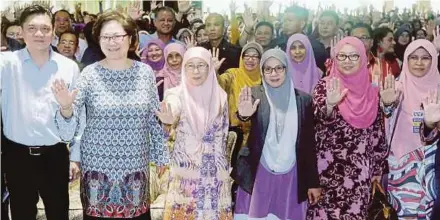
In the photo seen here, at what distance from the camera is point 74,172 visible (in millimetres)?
2154

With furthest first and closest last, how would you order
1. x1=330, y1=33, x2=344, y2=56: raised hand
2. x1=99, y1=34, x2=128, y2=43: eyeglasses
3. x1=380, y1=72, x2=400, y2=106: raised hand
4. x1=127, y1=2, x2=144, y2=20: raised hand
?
x1=127, y1=2, x2=144, y2=20: raised hand, x1=330, y1=33, x2=344, y2=56: raised hand, x1=380, y1=72, x2=400, y2=106: raised hand, x1=99, y1=34, x2=128, y2=43: eyeglasses

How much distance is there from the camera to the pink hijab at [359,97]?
2293 millimetres

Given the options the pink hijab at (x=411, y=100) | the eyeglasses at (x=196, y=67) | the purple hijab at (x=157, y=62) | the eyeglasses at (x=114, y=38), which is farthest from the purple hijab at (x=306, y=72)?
Result: the eyeglasses at (x=114, y=38)

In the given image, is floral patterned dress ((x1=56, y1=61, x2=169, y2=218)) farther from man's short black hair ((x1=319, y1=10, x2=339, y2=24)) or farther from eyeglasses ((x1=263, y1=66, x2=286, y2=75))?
man's short black hair ((x1=319, y1=10, x2=339, y2=24))

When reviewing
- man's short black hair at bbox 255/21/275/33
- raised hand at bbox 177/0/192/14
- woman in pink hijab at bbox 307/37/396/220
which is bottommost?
woman in pink hijab at bbox 307/37/396/220

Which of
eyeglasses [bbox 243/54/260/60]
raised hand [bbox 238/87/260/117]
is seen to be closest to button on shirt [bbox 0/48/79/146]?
raised hand [bbox 238/87/260/117]

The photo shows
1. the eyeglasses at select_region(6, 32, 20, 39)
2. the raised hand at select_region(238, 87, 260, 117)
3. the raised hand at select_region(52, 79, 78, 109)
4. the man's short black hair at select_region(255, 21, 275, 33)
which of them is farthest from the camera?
the man's short black hair at select_region(255, 21, 275, 33)

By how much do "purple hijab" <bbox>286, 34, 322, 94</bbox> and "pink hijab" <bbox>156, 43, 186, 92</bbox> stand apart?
581 mm

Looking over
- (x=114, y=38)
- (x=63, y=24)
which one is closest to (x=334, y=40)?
(x=114, y=38)

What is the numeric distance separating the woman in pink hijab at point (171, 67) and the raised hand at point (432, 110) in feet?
3.90

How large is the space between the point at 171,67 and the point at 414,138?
1.25 m

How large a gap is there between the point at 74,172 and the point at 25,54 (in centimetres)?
54

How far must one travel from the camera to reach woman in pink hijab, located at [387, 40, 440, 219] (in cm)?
241

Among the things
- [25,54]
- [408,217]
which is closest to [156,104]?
[25,54]
